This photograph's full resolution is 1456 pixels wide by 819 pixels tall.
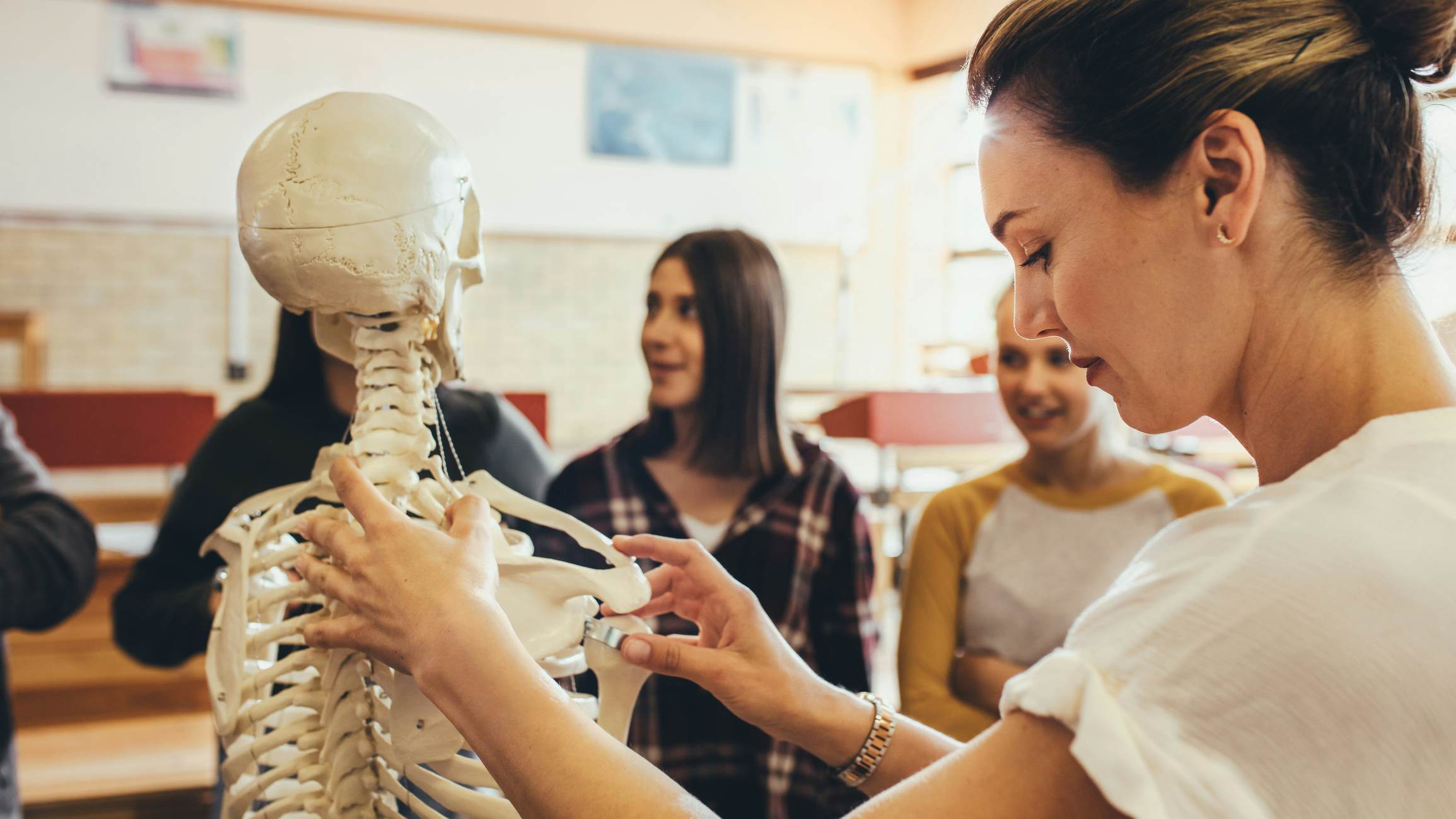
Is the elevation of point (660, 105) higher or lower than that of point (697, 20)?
lower

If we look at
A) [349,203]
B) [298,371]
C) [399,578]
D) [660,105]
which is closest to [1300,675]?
[399,578]

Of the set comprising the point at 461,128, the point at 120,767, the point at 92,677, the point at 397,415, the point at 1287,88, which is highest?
the point at 461,128

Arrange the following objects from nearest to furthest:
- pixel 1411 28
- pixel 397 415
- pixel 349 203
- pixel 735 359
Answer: pixel 1411 28
pixel 349 203
pixel 397 415
pixel 735 359

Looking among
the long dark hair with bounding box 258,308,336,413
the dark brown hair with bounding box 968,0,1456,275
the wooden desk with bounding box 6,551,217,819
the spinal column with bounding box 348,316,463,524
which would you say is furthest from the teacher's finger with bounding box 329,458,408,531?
the wooden desk with bounding box 6,551,217,819

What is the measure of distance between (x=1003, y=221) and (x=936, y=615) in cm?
98

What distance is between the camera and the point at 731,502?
67.4 inches

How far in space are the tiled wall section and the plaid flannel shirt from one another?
3.20 meters

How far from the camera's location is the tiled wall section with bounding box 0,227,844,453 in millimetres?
4898

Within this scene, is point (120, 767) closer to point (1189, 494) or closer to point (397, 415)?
point (397, 415)

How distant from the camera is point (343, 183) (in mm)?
906

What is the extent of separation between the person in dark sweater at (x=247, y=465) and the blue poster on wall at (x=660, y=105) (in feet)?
14.3

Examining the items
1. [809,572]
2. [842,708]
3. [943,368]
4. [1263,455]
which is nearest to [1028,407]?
[809,572]

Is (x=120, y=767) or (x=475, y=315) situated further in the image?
(x=475, y=315)

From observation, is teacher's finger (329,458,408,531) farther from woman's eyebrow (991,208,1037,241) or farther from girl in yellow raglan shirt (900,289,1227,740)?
girl in yellow raglan shirt (900,289,1227,740)
